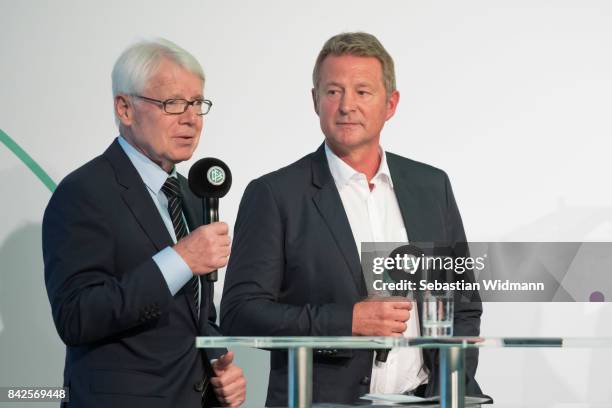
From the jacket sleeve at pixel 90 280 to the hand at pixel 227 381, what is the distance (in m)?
0.25

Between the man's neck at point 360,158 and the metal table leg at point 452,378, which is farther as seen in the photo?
the man's neck at point 360,158

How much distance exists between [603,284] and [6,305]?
2.45m

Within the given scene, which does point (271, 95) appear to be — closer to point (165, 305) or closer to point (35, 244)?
point (35, 244)

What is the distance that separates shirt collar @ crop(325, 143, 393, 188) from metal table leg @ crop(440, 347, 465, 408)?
3.37ft

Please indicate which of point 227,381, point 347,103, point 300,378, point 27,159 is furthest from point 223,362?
point 27,159

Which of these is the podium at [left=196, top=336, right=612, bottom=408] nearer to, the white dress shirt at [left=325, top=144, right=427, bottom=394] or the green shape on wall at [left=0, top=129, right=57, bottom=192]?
the white dress shirt at [left=325, top=144, right=427, bottom=394]

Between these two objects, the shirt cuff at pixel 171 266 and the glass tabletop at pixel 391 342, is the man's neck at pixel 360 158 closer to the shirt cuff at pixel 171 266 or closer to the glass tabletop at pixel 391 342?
the shirt cuff at pixel 171 266

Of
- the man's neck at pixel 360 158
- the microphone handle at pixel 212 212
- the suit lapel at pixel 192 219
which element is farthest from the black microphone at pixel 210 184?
the man's neck at pixel 360 158

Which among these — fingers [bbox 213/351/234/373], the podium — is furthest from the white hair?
the podium

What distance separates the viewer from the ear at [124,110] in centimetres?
306

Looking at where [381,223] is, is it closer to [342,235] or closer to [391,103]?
[342,235]

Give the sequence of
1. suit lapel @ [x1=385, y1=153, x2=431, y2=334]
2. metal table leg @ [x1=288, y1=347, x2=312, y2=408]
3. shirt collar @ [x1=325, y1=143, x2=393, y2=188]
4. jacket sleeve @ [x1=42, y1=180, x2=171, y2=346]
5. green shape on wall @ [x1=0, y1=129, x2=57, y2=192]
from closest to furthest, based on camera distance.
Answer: metal table leg @ [x1=288, y1=347, x2=312, y2=408] < jacket sleeve @ [x1=42, y1=180, x2=171, y2=346] < suit lapel @ [x1=385, y1=153, x2=431, y2=334] < shirt collar @ [x1=325, y1=143, x2=393, y2=188] < green shape on wall @ [x1=0, y1=129, x2=57, y2=192]

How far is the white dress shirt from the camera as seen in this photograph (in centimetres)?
298

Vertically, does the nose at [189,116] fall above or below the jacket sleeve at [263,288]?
above
